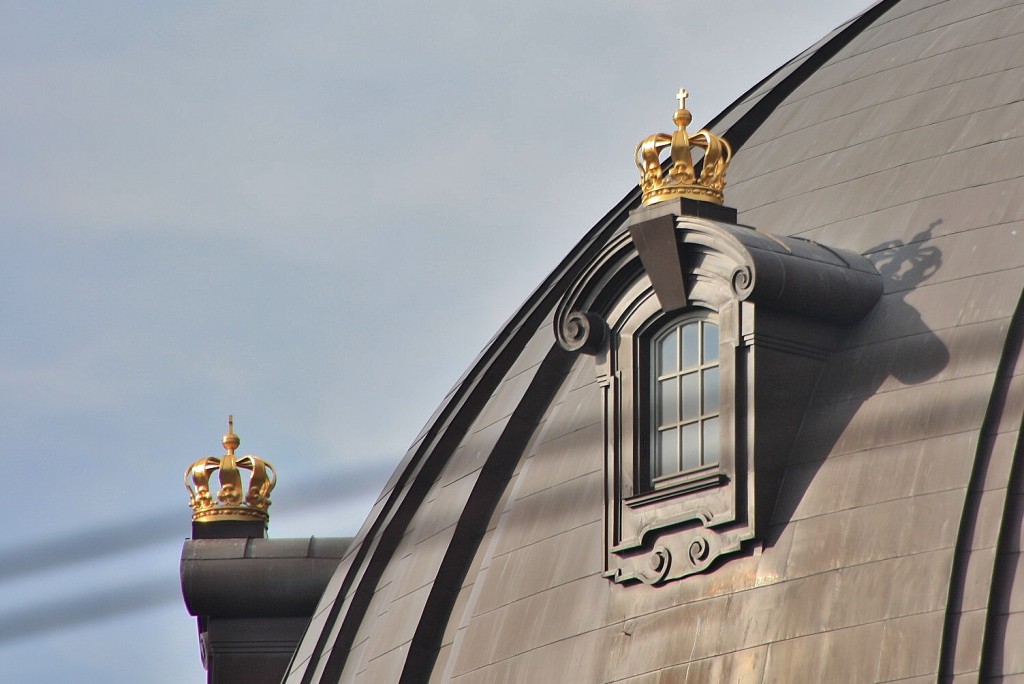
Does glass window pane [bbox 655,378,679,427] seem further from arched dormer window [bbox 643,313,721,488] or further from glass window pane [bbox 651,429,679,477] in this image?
glass window pane [bbox 651,429,679,477]

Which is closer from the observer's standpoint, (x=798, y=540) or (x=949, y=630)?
(x=949, y=630)

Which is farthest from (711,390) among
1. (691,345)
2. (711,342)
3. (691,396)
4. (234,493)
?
(234,493)

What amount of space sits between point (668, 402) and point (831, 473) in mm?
1994

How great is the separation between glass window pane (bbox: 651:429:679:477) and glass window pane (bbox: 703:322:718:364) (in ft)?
2.69

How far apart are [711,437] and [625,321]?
1.80 meters

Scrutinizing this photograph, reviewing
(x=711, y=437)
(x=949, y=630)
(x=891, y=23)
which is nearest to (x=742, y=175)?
(x=891, y=23)

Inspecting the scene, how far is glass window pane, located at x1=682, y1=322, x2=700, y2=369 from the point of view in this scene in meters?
28.7

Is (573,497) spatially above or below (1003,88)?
below

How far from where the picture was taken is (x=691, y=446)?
28.4 metres

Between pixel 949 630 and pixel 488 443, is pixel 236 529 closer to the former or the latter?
pixel 488 443

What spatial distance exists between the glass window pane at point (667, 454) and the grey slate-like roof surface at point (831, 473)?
1.17 metres

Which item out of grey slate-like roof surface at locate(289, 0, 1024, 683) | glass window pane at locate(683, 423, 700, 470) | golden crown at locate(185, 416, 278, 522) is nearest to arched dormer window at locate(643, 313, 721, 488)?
glass window pane at locate(683, 423, 700, 470)

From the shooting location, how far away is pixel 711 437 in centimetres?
2819

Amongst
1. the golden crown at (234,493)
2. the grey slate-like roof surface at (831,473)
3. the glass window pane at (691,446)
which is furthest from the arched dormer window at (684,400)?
the golden crown at (234,493)
